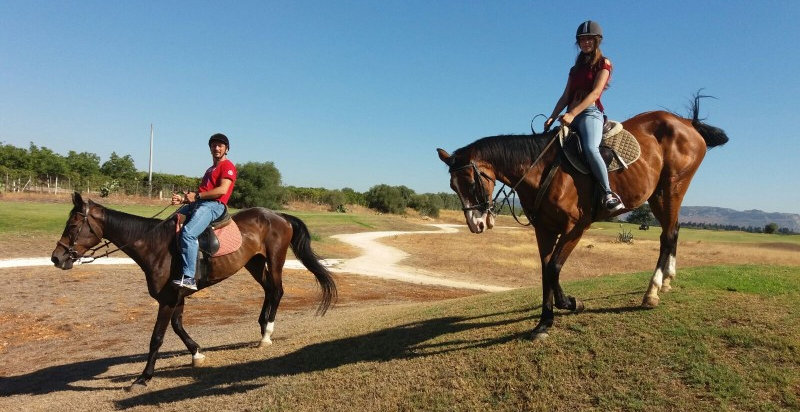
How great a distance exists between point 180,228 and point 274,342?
2.56 metres

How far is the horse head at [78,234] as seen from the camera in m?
6.29

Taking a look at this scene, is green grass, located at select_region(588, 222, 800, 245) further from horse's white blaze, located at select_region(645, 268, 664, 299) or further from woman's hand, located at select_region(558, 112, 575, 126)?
woman's hand, located at select_region(558, 112, 575, 126)

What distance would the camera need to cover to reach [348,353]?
20.4 feet

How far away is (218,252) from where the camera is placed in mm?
6965

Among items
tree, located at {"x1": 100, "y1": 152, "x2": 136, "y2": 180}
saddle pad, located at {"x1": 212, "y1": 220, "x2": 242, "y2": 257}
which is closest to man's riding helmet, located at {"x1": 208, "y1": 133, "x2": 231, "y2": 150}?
saddle pad, located at {"x1": 212, "y1": 220, "x2": 242, "y2": 257}

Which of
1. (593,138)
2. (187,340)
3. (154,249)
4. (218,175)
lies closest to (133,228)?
(154,249)

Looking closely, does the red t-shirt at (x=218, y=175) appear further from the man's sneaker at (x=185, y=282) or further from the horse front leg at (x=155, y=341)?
the horse front leg at (x=155, y=341)

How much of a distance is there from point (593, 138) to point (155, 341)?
642 cm

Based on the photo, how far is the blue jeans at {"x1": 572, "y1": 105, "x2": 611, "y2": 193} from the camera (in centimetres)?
488

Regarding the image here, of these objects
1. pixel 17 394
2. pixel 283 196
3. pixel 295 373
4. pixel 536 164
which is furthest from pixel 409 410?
pixel 283 196

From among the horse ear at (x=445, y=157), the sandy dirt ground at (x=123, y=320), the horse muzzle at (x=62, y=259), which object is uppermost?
the horse ear at (x=445, y=157)

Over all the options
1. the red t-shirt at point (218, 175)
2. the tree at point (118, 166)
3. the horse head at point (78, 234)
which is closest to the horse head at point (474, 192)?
the red t-shirt at point (218, 175)

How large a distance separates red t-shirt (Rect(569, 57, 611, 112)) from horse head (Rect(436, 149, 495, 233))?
170 centimetres

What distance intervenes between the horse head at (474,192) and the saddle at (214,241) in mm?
4035
